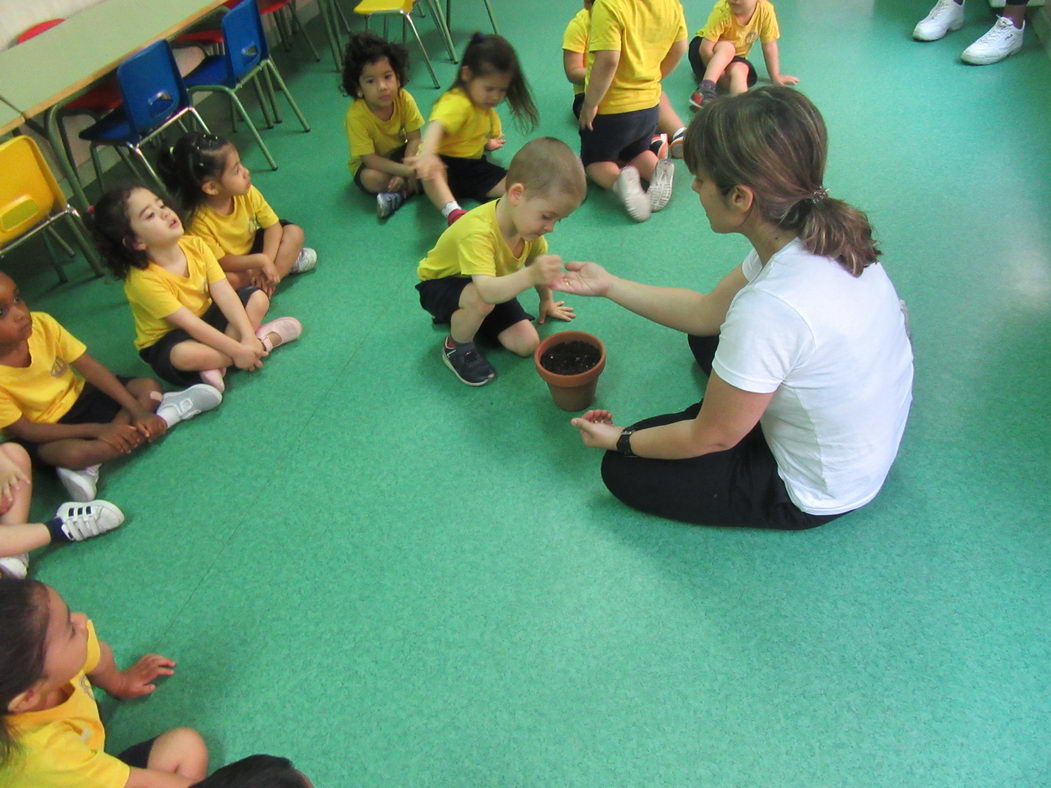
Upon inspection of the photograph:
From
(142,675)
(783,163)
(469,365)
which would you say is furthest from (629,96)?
(142,675)

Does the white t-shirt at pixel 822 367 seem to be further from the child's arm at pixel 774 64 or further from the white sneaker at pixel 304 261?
the child's arm at pixel 774 64

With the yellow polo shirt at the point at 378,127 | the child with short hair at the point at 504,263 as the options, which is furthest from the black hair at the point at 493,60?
the child with short hair at the point at 504,263

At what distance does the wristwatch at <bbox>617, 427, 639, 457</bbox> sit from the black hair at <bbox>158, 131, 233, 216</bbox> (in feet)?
5.34

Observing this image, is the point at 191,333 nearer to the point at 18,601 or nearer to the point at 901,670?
the point at 18,601

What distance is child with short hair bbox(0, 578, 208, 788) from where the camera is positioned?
1.02 meters

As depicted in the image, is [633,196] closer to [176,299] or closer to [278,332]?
[278,332]

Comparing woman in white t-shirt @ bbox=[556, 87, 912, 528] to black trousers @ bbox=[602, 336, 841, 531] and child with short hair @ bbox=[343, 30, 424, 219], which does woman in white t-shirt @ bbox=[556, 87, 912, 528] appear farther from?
child with short hair @ bbox=[343, 30, 424, 219]

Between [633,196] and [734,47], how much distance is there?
130 centimetres

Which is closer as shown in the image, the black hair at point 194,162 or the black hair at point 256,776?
the black hair at point 256,776

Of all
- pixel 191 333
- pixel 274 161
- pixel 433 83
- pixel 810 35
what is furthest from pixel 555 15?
Result: pixel 191 333

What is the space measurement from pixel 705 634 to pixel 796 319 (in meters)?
0.67

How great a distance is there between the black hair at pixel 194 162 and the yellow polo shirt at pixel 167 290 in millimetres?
199

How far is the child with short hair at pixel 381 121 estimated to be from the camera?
2.67 metres

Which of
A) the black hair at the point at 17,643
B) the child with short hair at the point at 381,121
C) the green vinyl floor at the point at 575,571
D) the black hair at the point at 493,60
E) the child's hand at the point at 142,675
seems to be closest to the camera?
the black hair at the point at 17,643
